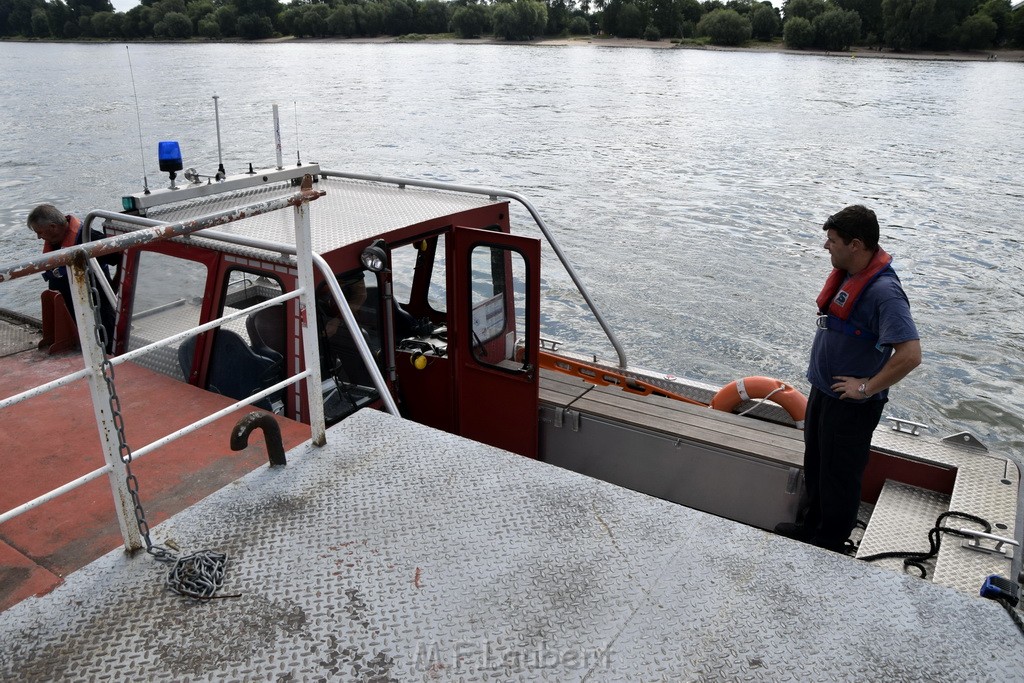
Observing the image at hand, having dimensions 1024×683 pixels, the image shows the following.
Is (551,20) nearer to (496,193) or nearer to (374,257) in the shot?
(496,193)

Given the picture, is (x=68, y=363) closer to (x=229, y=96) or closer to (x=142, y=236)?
(x=142, y=236)

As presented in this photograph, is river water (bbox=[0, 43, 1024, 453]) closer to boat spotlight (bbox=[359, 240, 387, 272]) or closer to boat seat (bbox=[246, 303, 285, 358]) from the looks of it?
boat seat (bbox=[246, 303, 285, 358])

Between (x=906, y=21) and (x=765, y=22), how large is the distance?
48.0ft

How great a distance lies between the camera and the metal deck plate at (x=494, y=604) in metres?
2.13

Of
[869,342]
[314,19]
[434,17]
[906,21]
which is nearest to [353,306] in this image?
[869,342]

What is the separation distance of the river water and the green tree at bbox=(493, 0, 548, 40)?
28213 mm

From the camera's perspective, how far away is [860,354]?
371cm

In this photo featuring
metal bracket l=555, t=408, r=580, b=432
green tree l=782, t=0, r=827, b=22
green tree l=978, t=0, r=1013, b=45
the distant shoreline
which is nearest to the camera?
metal bracket l=555, t=408, r=580, b=432

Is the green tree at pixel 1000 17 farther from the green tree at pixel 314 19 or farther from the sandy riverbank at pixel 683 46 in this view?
the green tree at pixel 314 19

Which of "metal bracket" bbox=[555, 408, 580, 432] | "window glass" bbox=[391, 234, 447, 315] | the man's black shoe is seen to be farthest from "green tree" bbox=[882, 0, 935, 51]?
the man's black shoe

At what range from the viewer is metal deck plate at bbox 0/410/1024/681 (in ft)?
7.00

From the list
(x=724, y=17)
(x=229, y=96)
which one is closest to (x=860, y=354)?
(x=229, y=96)

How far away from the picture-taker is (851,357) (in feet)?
12.2

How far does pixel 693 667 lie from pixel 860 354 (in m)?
2.08
